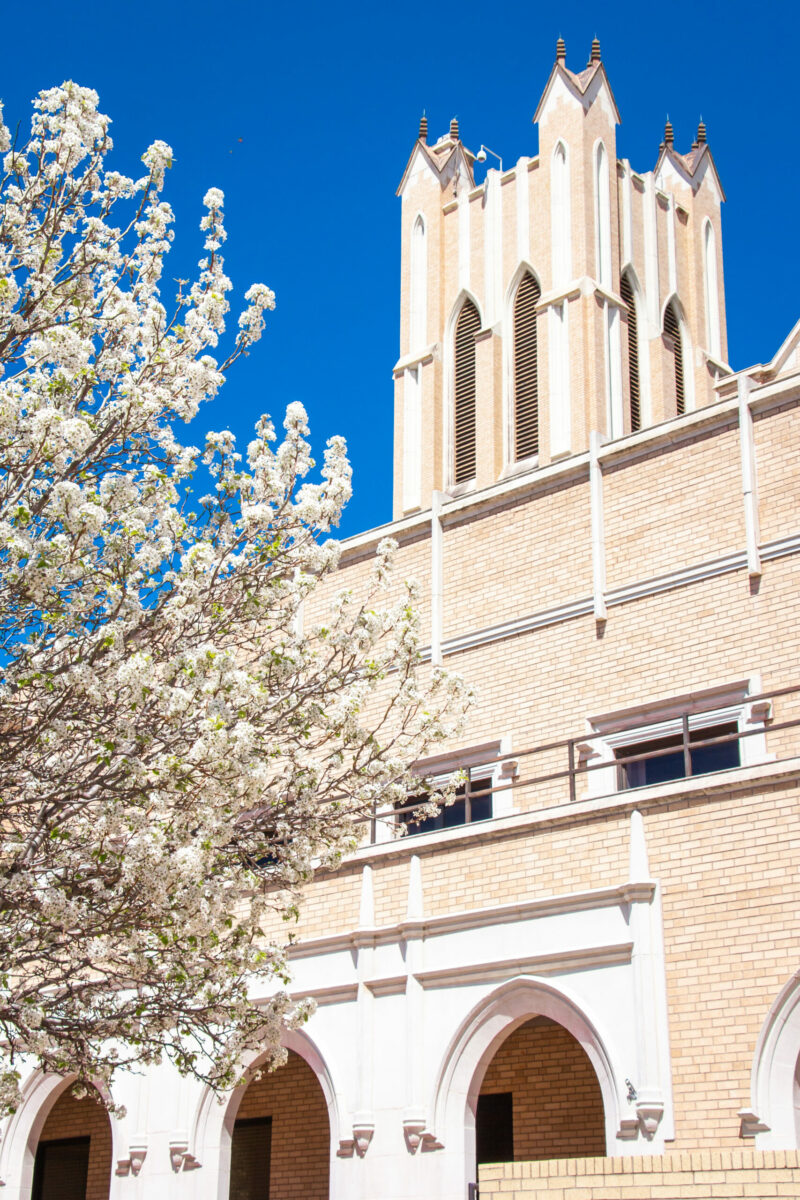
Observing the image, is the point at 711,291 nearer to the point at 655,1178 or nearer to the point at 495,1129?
the point at 495,1129

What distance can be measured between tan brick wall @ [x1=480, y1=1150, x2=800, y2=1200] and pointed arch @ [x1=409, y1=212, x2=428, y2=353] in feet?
102

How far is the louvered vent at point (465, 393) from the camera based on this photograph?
3856cm

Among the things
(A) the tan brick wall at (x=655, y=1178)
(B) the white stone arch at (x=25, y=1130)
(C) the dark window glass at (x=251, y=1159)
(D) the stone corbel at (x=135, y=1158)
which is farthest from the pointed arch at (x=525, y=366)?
(A) the tan brick wall at (x=655, y=1178)

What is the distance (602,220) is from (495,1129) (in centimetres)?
2672

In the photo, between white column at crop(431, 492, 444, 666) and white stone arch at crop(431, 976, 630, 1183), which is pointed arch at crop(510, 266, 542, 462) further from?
white stone arch at crop(431, 976, 630, 1183)

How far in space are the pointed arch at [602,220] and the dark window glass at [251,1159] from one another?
24336 mm

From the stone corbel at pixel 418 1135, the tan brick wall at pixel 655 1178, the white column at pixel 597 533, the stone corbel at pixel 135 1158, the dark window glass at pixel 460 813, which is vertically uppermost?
the white column at pixel 597 533

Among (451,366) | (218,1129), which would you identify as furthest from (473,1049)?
(451,366)

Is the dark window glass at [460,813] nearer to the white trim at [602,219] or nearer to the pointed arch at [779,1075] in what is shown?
the pointed arch at [779,1075]

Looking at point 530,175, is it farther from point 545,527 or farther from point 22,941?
point 22,941

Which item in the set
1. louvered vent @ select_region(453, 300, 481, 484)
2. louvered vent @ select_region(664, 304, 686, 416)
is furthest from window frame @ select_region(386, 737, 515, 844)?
louvered vent @ select_region(664, 304, 686, 416)

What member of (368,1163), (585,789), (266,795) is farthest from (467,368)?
(266,795)

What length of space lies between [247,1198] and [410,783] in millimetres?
9155

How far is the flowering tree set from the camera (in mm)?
9594
